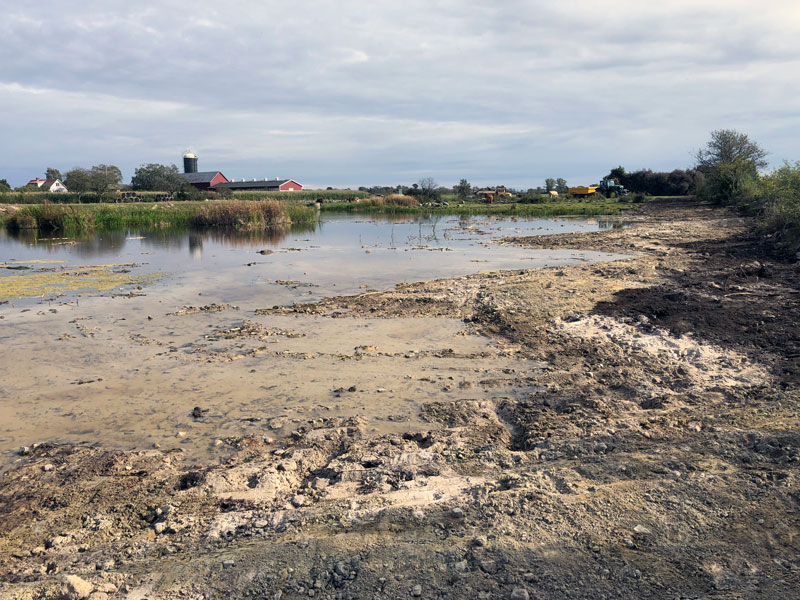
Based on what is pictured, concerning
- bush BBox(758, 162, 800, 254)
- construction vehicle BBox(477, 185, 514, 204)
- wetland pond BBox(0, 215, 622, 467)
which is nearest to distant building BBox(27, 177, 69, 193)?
construction vehicle BBox(477, 185, 514, 204)

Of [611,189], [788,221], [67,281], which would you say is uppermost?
[611,189]

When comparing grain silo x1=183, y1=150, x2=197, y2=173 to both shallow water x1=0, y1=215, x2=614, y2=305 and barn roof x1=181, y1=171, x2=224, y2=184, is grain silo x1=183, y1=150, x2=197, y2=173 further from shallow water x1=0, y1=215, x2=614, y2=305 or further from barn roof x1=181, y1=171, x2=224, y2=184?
shallow water x1=0, y1=215, x2=614, y2=305

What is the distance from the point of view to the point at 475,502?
10.9ft

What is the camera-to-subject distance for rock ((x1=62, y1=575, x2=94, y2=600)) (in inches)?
→ 102

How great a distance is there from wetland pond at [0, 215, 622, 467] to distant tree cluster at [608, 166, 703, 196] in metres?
58.6

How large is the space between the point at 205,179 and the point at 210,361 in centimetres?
7938

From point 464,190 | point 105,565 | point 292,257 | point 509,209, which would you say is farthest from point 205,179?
point 105,565

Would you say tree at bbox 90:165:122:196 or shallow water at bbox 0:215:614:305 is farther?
tree at bbox 90:165:122:196

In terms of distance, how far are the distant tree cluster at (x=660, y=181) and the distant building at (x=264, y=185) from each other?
150ft

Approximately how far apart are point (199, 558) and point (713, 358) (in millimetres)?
5997

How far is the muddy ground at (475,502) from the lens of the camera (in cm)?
266

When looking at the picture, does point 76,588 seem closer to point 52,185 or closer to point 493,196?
point 493,196

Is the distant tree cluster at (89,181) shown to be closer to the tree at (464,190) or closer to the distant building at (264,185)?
the distant building at (264,185)

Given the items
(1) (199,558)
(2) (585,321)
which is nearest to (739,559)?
(1) (199,558)
